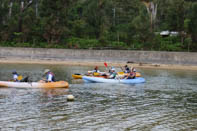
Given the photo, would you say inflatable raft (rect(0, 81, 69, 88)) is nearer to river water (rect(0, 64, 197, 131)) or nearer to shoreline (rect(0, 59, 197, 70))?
river water (rect(0, 64, 197, 131))

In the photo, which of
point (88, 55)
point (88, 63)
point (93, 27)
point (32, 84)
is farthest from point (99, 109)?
point (93, 27)

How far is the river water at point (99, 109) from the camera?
17.6 m

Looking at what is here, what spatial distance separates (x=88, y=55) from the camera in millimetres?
56750

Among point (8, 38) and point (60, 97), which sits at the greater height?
point (8, 38)

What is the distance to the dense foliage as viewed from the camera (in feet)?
199

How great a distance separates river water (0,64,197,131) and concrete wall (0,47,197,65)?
23179 millimetres

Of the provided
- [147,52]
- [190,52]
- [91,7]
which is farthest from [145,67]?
[91,7]

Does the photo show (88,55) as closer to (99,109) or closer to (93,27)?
(93,27)

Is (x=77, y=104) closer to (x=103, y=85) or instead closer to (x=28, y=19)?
(x=103, y=85)

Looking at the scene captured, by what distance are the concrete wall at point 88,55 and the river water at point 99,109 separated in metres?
23.2

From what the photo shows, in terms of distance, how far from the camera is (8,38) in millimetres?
65500

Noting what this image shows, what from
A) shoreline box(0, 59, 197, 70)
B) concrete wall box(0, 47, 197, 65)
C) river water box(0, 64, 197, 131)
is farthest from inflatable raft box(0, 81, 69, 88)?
concrete wall box(0, 47, 197, 65)

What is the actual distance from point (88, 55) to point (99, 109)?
35374mm

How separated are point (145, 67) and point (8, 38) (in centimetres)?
2433
